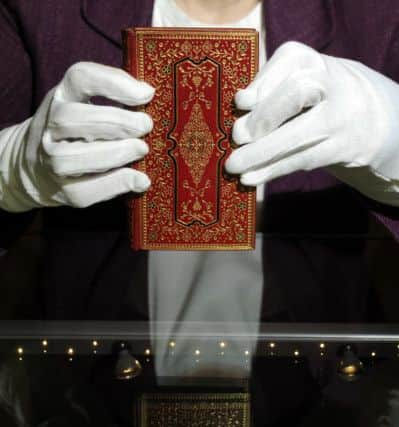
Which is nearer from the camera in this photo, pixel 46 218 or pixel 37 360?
pixel 37 360

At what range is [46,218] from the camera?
33.7 inches

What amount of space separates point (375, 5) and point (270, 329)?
16.7 inches

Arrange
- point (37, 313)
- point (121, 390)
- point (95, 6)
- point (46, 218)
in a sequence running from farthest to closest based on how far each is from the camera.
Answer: point (46, 218), point (95, 6), point (37, 313), point (121, 390)

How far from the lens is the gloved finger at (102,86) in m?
0.48

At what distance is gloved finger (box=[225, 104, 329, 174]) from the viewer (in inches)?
19.6

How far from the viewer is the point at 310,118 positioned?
1.64 ft

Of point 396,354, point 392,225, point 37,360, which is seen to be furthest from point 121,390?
point 392,225

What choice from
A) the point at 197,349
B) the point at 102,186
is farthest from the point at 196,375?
the point at 102,186

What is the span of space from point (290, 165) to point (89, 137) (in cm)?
17

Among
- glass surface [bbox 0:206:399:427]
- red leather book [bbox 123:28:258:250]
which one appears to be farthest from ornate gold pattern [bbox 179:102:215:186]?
glass surface [bbox 0:206:399:427]

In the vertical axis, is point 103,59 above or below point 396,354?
above

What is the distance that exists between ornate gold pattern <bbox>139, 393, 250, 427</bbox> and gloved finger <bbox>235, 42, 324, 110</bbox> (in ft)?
0.75

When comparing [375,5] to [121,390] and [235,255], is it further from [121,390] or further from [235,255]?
[121,390]

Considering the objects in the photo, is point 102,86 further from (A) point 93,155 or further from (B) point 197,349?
(B) point 197,349
